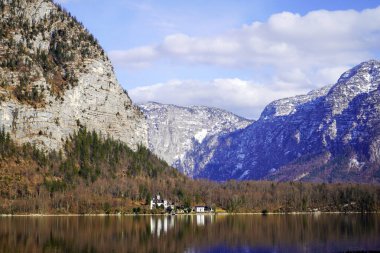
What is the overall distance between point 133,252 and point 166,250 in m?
6.59

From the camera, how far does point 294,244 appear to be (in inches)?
5015

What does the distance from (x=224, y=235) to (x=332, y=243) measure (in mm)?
28923

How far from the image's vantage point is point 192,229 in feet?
552

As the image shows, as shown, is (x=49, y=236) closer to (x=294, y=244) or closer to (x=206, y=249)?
(x=206, y=249)

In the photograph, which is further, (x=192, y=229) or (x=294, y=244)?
(x=192, y=229)

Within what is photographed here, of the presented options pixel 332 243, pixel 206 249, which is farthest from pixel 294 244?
pixel 206 249

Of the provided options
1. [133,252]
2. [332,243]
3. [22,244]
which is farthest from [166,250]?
[332,243]

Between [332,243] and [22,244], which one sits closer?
[22,244]

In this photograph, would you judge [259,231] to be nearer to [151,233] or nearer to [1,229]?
[151,233]

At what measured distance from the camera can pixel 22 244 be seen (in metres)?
120

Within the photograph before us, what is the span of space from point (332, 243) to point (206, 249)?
91.7 ft

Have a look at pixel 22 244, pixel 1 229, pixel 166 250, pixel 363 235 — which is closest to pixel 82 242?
pixel 22 244

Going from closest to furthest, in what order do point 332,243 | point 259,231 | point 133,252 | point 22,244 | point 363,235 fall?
point 133,252
point 22,244
point 332,243
point 363,235
point 259,231

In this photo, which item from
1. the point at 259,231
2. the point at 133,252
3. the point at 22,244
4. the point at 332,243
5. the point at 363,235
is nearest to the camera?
the point at 133,252
